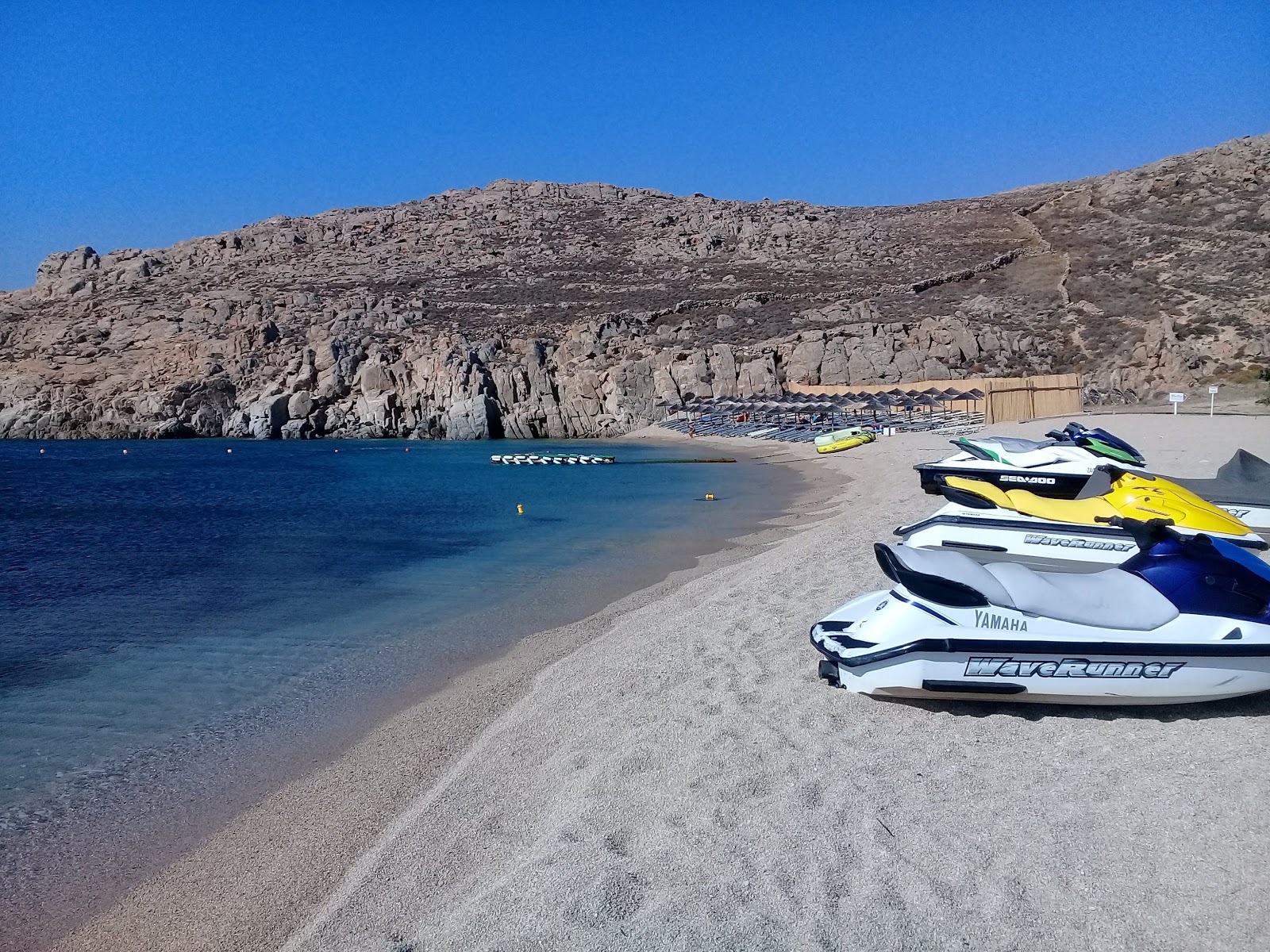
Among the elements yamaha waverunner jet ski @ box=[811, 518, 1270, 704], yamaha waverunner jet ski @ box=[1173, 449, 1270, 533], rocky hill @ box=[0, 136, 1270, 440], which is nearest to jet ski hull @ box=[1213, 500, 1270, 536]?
yamaha waverunner jet ski @ box=[1173, 449, 1270, 533]

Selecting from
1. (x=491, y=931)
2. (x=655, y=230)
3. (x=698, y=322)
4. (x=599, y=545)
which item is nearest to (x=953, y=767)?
(x=491, y=931)

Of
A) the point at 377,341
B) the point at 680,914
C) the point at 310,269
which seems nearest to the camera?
the point at 680,914

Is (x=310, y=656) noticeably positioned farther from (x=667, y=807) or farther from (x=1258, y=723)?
(x=1258, y=723)

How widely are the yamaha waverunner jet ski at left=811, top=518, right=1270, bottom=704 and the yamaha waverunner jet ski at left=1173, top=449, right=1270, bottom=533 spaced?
5619 mm

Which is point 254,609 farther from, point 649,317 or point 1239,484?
point 649,317

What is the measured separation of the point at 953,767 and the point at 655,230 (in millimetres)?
98761

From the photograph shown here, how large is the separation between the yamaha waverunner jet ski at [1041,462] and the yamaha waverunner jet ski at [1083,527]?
40cm

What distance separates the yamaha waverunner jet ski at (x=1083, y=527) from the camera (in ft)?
28.8

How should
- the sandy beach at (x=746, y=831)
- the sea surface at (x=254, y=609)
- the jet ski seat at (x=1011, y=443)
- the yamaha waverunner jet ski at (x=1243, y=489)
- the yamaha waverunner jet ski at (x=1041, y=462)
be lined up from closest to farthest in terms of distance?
the sandy beach at (x=746, y=831)
the sea surface at (x=254, y=609)
the yamaha waverunner jet ski at (x=1041, y=462)
the yamaha waverunner jet ski at (x=1243, y=489)
the jet ski seat at (x=1011, y=443)

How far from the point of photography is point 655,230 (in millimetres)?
99125

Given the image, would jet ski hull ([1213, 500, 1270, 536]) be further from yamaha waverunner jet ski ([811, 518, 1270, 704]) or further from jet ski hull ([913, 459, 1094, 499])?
yamaha waverunner jet ski ([811, 518, 1270, 704])

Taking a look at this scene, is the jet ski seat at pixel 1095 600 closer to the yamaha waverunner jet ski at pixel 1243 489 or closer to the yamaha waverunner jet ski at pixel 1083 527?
the yamaha waverunner jet ski at pixel 1083 527

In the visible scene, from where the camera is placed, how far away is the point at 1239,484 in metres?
10.7

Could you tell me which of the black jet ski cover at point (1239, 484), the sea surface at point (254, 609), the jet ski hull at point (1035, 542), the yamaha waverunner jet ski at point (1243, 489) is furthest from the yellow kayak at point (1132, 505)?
the sea surface at point (254, 609)
